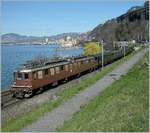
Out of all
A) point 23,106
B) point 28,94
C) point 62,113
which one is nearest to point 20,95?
point 28,94

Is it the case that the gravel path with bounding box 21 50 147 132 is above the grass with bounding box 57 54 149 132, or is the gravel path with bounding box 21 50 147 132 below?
below

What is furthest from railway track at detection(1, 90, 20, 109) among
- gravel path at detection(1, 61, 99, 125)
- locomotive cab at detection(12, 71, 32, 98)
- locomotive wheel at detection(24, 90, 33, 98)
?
locomotive wheel at detection(24, 90, 33, 98)

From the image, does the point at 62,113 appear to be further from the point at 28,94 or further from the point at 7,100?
the point at 28,94

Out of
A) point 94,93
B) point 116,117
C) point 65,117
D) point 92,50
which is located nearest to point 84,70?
point 94,93

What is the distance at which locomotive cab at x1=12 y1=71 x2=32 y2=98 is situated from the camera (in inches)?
1181

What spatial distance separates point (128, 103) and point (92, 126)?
4281mm

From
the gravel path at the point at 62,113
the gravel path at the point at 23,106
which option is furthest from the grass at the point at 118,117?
the gravel path at the point at 23,106

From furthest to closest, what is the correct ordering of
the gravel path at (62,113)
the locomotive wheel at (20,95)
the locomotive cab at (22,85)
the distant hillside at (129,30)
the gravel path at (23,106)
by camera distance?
the distant hillside at (129,30)
the locomotive cab at (22,85)
the locomotive wheel at (20,95)
the gravel path at (23,106)
the gravel path at (62,113)

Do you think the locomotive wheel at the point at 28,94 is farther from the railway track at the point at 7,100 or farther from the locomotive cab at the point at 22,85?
the railway track at the point at 7,100

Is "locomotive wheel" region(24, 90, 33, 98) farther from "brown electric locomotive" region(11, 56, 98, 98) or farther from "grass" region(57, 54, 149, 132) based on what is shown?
"grass" region(57, 54, 149, 132)

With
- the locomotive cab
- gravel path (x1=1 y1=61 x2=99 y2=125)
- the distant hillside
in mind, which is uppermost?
the distant hillside

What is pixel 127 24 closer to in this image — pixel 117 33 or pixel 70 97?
pixel 117 33

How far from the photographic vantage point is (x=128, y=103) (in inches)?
695

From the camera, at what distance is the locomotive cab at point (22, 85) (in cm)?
3000
